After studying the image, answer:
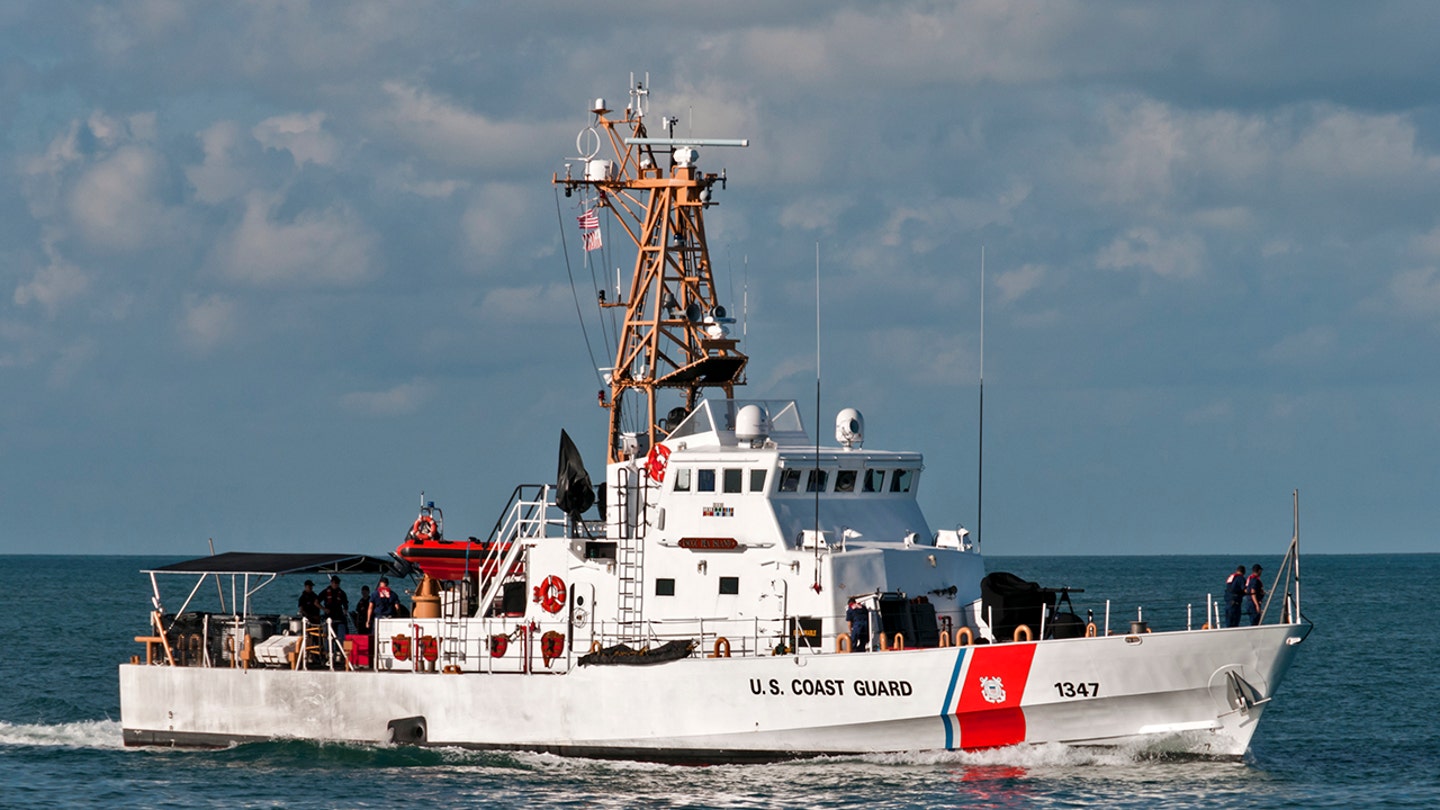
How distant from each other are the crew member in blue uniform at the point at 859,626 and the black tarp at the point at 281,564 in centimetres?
973

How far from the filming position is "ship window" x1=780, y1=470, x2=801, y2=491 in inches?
1045

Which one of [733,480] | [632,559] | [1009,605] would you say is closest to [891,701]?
[1009,605]

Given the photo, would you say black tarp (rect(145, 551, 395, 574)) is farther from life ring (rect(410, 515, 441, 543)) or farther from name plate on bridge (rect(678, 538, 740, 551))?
name plate on bridge (rect(678, 538, 740, 551))

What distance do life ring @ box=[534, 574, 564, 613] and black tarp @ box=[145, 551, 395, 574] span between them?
4.41 m

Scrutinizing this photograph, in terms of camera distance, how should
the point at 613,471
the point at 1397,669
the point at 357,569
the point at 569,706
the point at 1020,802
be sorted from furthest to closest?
1. the point at 1397,669
2. the point at 357,569
3. the point at 613,471
4. the point at 569,706
5. the point at 1020,802

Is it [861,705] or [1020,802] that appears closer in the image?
[1020,802]

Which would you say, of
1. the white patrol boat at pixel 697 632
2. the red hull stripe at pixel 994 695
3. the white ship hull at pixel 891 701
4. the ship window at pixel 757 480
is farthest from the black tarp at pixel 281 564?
the red hull stripe at pixel 994 695

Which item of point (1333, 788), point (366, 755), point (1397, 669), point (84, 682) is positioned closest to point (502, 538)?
point (366, 755)

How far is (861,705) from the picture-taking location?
2433 cm

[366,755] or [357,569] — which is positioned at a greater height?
[357,569]

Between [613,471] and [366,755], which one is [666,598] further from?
[366,755]

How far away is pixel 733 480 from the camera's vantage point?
87.1ft

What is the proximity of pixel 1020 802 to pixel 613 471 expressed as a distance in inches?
342

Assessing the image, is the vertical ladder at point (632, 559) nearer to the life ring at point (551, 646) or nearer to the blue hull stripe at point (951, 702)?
the life ring at point (551, 646)
